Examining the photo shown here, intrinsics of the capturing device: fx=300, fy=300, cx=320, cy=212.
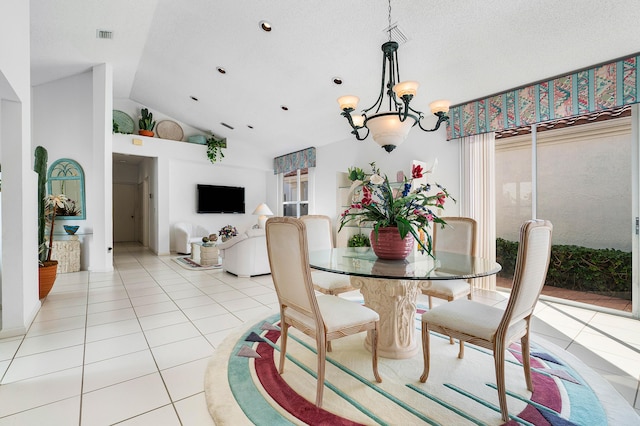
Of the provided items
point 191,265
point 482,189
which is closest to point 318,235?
point 482,189

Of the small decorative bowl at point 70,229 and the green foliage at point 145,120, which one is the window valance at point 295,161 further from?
the small decorative bowl at point 70,229

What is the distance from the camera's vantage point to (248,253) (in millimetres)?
4574

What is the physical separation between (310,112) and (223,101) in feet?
6.04

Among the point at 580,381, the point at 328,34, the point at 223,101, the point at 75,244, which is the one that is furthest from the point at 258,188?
the point at 580,381

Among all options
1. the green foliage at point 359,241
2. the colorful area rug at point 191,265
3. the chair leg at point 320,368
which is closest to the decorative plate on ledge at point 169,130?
the colorful area rug at point 191,265

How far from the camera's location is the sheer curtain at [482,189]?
3.91 meters

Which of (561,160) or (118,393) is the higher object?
(561,160)

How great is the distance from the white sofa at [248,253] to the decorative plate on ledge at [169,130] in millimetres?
3985

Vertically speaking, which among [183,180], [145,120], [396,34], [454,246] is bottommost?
[454,246]

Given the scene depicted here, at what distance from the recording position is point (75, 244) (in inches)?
198

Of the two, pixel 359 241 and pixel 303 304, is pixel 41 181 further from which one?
pixel 359 241

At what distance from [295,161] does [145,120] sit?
11.4 ft

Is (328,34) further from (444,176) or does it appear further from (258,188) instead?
(258,188)

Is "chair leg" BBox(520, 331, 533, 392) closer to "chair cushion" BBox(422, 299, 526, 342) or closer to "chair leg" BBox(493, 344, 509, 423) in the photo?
"chair cushion" BBox(422, 299, 526, 342)
